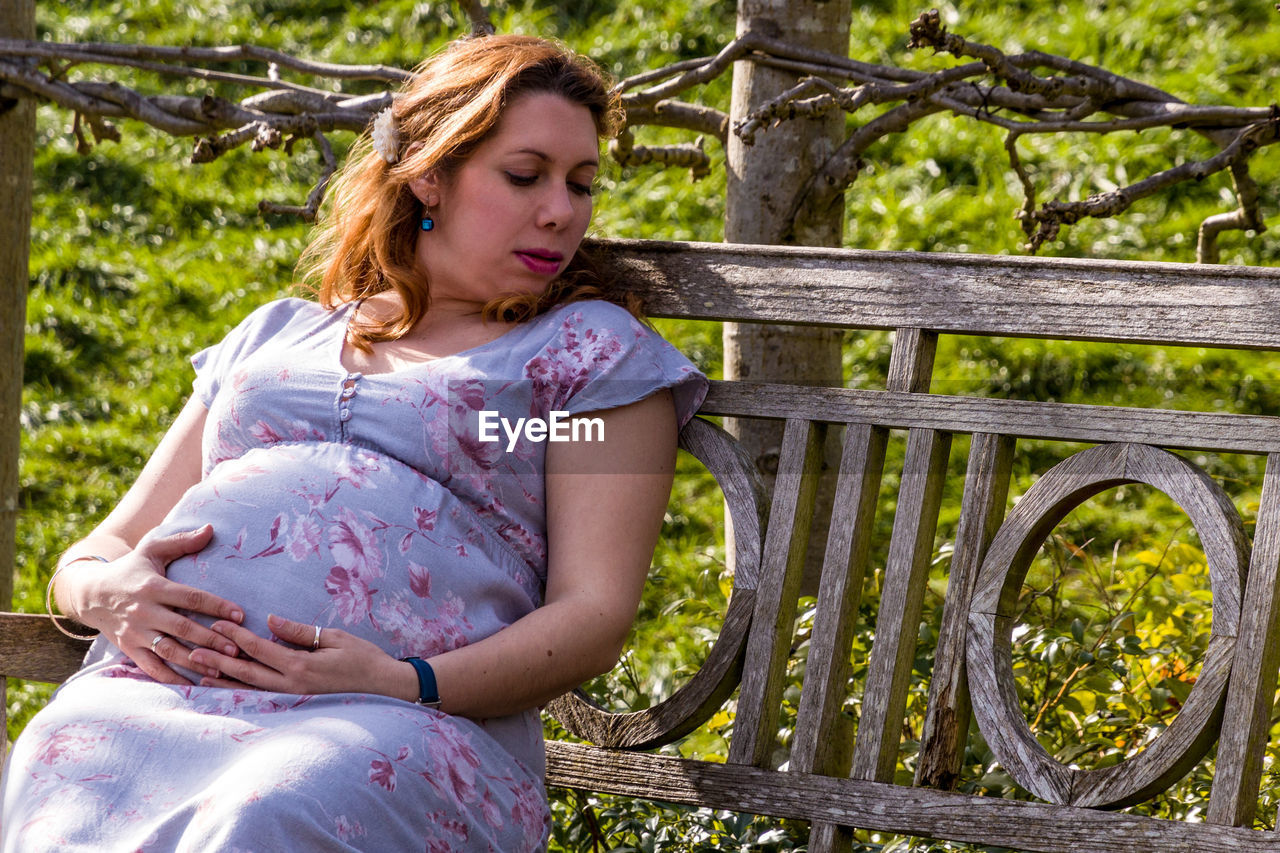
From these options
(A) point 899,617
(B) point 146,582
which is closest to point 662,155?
(A) point 899,617

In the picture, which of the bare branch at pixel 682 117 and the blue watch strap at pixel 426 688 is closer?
the blue watch strap at pixel 426 688

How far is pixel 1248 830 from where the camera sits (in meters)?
1.75

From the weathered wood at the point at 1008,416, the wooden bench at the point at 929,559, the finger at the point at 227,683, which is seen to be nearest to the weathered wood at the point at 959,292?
the wooden bench at the point at 929,559

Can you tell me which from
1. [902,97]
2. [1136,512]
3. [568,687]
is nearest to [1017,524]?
[568,687]

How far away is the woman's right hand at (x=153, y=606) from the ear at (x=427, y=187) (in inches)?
25.4

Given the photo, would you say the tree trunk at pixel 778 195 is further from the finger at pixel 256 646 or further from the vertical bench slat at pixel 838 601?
the finger at pixel 256 646

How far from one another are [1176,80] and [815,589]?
2.95 metres

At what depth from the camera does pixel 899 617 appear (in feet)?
6.57

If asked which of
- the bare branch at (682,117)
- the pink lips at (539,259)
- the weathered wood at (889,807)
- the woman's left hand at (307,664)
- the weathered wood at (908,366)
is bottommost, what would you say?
the weathered wood at (889,807)

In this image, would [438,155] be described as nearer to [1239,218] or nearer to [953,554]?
[953,554]

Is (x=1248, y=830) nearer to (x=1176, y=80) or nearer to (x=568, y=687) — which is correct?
(x=568, y=687)

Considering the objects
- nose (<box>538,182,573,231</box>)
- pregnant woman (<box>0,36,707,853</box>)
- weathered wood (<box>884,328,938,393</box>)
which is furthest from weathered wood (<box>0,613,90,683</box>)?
weathered wood (<box>884,328,938,393</box>)

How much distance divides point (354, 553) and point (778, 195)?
4.13 feet

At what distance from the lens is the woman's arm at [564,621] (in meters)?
1.82
